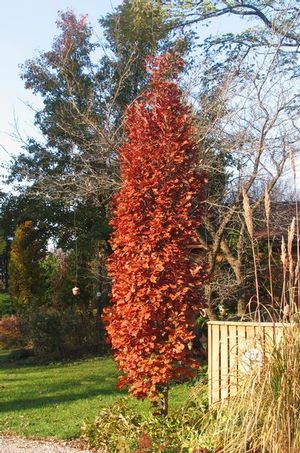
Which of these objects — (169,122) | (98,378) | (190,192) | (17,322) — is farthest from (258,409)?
(17,322)

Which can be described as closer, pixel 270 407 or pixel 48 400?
pixel 270 407

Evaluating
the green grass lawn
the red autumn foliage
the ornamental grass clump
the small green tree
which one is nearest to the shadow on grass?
the green grass lawn

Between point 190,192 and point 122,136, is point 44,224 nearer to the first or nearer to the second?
point 122,136

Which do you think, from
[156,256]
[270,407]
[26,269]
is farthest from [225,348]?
[26,269]

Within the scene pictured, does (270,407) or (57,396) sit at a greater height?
(270,407)

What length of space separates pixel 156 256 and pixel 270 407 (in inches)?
109

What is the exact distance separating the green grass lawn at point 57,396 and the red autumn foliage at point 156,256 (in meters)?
1.38

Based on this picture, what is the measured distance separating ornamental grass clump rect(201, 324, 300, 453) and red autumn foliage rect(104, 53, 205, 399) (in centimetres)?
209

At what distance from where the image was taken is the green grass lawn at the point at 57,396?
833 cm

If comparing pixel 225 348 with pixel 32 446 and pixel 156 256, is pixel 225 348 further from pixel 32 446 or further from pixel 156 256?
pixel 32 446

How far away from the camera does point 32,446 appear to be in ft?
23.4

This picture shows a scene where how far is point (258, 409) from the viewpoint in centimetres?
448

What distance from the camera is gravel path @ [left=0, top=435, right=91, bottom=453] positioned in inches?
269

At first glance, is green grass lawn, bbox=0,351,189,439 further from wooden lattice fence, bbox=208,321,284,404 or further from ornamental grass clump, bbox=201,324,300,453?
ornamental grass clump, bbox=201,324,300,453
